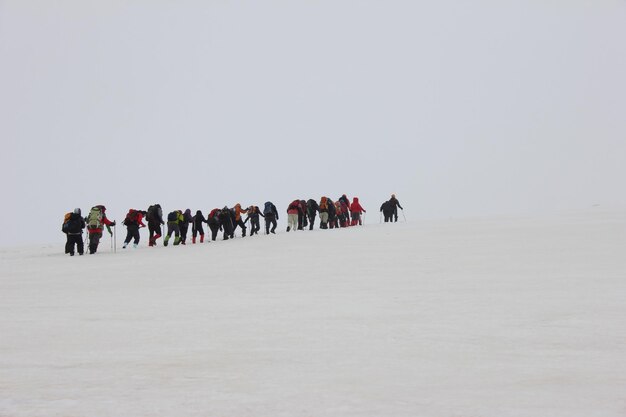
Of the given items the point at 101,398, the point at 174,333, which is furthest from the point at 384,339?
the point at 101,398

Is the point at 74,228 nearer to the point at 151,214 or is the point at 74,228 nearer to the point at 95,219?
the point at 95,219

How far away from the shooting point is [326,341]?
825 centimetres

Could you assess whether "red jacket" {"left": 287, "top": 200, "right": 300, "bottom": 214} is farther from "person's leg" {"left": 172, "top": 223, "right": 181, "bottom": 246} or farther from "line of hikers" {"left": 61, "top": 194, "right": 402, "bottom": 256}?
"person's leg" {"left": 172, "top": 223, "right": 181, "bottom": 246}

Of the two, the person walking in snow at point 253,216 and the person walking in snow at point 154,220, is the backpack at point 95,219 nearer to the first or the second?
the person walking in snow at point 154,220

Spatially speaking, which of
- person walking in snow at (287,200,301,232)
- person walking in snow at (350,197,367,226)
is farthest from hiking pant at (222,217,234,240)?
person walking in snow at (350,197,367,226)

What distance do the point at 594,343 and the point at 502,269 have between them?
7.57m

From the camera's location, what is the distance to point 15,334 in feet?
30.2

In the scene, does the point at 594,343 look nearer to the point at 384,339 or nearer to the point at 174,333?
the point at 384,339

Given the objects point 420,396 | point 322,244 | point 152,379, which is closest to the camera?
point 420,396

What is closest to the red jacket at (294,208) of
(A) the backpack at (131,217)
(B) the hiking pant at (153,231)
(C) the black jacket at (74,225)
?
(B) the hiking pant at (153,231)

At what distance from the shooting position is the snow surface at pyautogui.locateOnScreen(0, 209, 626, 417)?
5.89 metres

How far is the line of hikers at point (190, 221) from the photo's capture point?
26047 mm

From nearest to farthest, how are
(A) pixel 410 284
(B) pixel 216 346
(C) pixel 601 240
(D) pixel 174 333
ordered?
(B) pixel 216 346
(D) pixel 174 333
(A) pixel 410 284
(C) pixel 601 240

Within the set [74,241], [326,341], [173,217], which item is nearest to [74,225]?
[74,241]
